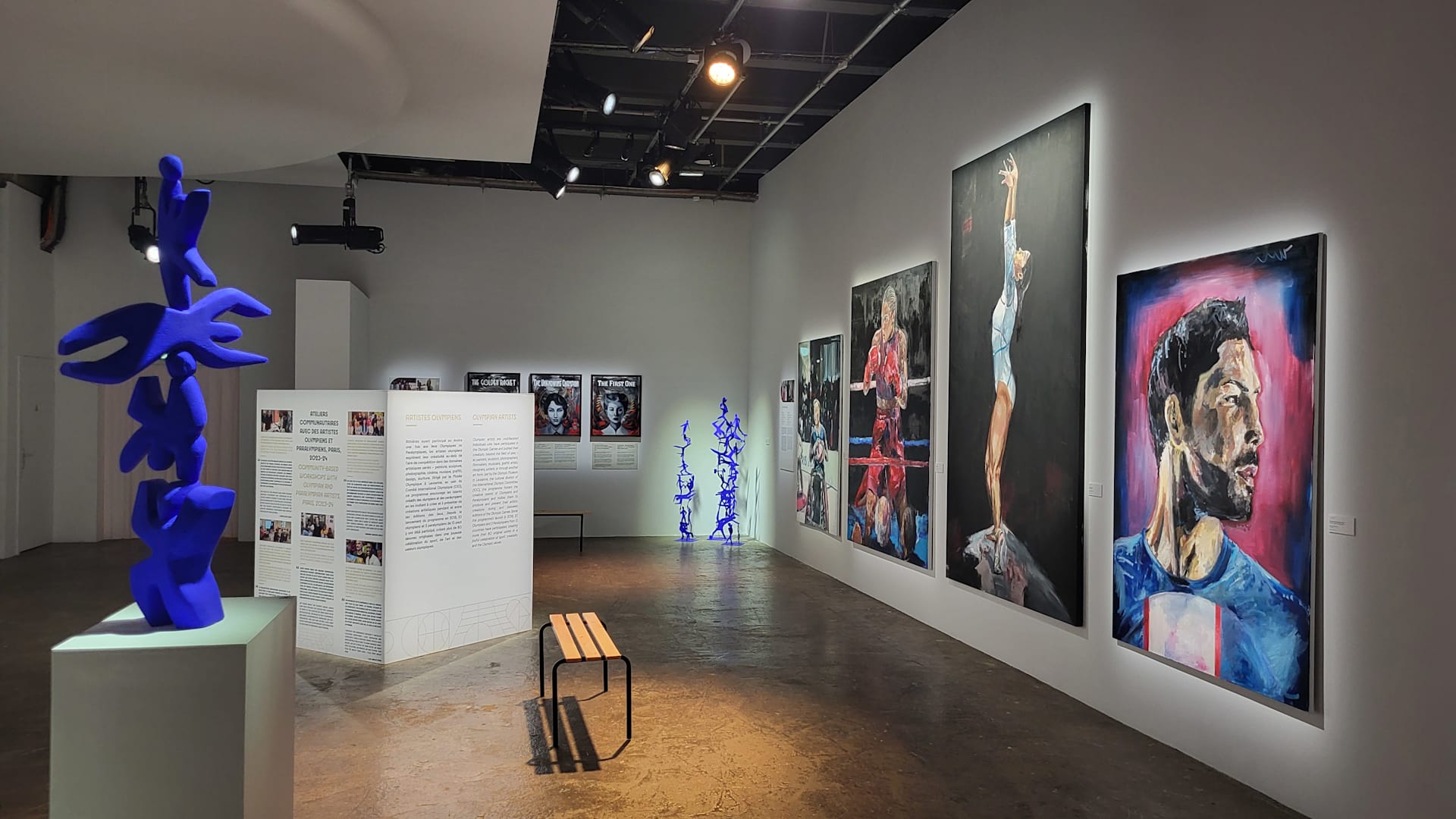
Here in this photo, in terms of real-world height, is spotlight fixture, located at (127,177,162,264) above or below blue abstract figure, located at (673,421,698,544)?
above

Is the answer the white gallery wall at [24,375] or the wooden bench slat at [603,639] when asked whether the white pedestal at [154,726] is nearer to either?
the wooden bench slat at [603,639]

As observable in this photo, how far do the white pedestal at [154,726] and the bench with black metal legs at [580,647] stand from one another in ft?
5.39

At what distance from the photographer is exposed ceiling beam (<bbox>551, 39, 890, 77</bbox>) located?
808 centimetres

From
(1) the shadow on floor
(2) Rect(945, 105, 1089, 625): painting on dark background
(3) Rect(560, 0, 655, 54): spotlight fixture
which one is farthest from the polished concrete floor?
(3) Rect(560, 0, 655, 54): spotlight fixture

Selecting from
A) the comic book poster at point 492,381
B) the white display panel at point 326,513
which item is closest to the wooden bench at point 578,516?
the comic book poster at point 492,381

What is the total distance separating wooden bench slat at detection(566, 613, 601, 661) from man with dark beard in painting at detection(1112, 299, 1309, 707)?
2940 millimetres

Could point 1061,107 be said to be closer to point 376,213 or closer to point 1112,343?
point 1112,343

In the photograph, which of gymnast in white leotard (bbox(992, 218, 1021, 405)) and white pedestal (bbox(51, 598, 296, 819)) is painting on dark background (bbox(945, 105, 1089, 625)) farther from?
white pedestal (bbox(51, 598, 296, 819))

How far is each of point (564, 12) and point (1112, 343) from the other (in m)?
5.50

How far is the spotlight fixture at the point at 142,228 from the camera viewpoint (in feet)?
36.2

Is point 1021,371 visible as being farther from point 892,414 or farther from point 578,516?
point 578,516

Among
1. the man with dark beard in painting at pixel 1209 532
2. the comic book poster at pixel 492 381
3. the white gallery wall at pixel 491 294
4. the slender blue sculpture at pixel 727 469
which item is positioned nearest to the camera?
the man with dark beard in painting at pixel 1209 532

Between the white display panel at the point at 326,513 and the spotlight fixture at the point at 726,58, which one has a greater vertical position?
the spotlight fixture at the point at 726,58

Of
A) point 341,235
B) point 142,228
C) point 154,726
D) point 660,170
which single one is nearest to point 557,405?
point 341,235
